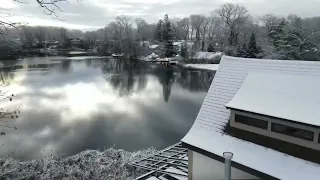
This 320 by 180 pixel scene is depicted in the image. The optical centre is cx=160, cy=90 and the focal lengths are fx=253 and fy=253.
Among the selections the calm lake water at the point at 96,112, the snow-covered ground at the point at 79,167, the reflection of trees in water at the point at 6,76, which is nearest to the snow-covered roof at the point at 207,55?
the calm lake water at the point at 96,112

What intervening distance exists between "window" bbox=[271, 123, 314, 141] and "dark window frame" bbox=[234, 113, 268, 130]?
21 centimetres

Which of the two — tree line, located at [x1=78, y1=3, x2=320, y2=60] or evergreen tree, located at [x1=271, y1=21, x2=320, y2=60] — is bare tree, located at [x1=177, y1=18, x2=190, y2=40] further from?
evergreen tree, located at [x1=271, y1=21, x2=320, y2=60]

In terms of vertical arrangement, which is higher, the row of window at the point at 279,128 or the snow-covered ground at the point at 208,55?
the snow-covered ground at the point at 208,55

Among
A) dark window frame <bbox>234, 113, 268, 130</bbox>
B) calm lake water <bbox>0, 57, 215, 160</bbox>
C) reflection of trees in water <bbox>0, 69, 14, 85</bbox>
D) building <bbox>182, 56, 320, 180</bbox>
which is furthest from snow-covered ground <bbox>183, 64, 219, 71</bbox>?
dark window frame <bbox>234, 113, 268, 130</bbox>

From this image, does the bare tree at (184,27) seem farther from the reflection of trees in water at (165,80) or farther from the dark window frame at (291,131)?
the dark window frame at (291,131)

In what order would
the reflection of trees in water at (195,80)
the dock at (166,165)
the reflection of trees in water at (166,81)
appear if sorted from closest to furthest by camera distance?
the dock at (166,165) < the reflection of trees in water at (166,81) < the reflection of trees in water at (195,80)

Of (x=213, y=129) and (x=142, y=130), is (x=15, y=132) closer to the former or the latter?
(x=142, y=130)

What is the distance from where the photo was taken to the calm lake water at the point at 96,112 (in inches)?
456

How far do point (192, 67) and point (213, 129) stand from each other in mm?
30640

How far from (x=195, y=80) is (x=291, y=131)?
71.3 feet

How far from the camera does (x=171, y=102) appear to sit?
1833cm

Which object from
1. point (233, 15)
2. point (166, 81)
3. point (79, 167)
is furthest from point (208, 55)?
point (79, 167)

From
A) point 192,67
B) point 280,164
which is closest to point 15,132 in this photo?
point 280,164

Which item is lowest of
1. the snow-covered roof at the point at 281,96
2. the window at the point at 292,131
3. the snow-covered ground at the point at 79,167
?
the snow-covered ground at the point at 79,167
